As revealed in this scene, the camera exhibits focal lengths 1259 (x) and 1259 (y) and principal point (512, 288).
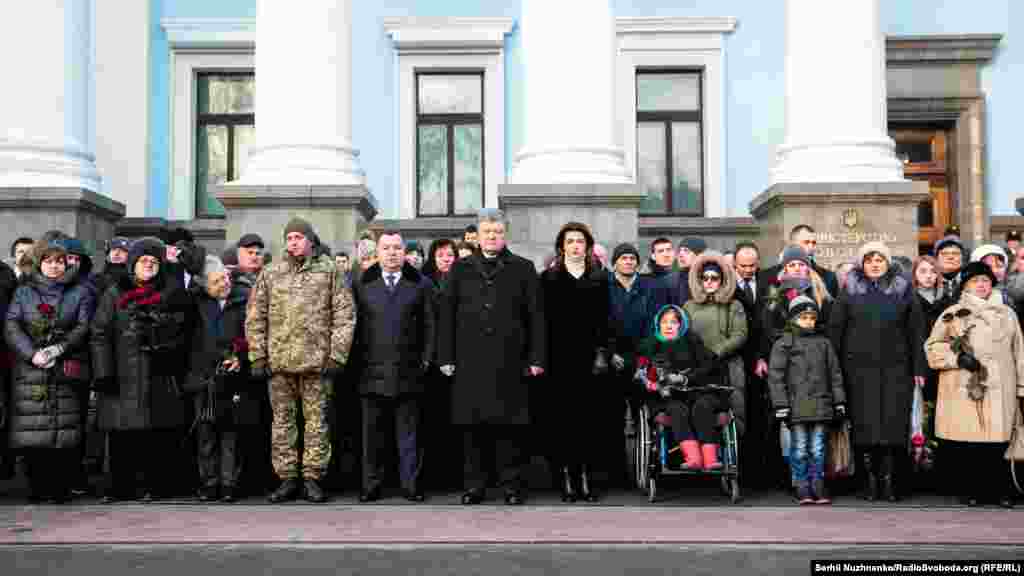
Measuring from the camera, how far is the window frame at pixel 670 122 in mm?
19156

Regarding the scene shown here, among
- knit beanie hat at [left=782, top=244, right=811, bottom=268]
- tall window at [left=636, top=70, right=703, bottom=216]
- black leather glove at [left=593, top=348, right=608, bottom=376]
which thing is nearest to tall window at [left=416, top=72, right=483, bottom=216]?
tall window at [left=636, top=70, right=703, bottom=216]

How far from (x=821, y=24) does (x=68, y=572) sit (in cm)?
1162

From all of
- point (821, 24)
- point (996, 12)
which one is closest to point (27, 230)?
point (821, 24)

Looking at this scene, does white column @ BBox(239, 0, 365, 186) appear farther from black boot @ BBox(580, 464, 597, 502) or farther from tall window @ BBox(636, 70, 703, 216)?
black boot @ BBox(580, 464, 597, 502)

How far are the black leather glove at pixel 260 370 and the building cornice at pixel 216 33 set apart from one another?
11.1 metres

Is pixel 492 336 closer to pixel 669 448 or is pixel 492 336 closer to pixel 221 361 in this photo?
pixel 669 448

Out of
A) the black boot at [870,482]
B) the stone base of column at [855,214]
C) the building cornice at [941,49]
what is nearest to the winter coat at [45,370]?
the black boot at [870,482]

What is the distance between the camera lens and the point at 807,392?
9609 mm

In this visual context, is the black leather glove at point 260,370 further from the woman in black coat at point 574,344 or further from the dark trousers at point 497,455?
the woman in black coat at point 574,344

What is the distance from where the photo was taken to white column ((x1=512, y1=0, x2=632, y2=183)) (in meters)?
14.8

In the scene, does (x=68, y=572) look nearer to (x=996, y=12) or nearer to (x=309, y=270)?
(x=309, y=270)

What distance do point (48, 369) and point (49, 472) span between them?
79 centimetres

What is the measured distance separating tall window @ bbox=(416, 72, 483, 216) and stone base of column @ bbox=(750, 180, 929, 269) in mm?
5921

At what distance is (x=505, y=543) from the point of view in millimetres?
7574
